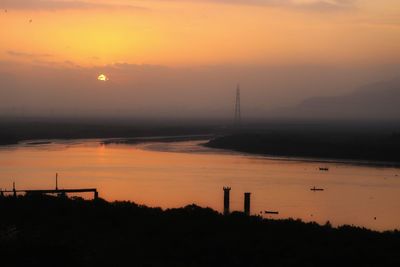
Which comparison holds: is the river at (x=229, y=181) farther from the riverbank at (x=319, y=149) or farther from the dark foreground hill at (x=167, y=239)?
the dark foreground hill at (x=167, y=239)

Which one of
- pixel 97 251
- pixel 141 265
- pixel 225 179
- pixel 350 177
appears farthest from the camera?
pixel 350 177

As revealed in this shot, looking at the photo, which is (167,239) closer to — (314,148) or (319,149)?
(319,149)

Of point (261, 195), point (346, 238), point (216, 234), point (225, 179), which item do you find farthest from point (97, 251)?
point (225, 179)

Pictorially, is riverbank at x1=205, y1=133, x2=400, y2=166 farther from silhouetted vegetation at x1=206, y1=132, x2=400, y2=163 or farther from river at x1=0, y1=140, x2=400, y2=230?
river at x1=0, y1=140, x2=400, y2=230

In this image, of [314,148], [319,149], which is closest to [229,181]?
[319,149]

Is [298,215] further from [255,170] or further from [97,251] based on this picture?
[255,170]

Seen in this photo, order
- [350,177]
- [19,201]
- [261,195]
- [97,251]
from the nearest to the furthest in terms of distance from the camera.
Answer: [97,251]
[19,201]
[261,195]
[350,177]

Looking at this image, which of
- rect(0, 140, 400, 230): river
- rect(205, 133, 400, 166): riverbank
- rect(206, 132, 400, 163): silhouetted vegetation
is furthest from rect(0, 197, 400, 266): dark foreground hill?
rect(206, 132, 400, 163): silhouetted vegetation
